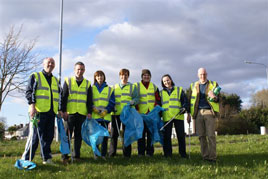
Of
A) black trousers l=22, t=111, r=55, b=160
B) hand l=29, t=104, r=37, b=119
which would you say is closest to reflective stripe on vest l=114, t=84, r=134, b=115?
black trousers l=22, t=111, r=55, b=160

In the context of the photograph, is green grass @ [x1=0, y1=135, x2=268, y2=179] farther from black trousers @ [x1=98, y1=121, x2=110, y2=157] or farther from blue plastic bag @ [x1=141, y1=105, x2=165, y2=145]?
blue plastic bag @ [x1=141, y1=105, x2=165, y2=145]

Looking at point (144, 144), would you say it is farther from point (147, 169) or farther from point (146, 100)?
point (147, 169)

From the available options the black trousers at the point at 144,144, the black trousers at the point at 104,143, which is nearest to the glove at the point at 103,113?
the black trousers at the point at 104,143

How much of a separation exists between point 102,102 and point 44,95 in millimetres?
1645

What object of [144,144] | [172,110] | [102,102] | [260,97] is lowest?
[144,144]

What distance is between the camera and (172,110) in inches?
316

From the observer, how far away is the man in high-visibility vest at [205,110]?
7316 millimetres

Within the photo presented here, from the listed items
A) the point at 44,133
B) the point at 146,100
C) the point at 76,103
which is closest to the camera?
the point at 44,133

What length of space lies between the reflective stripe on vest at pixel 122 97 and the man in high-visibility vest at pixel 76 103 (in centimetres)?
91

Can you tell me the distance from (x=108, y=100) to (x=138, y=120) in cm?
98

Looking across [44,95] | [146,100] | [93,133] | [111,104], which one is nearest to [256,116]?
[146,100]

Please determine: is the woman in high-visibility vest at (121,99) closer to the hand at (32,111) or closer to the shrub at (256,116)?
the hand at (32,111)

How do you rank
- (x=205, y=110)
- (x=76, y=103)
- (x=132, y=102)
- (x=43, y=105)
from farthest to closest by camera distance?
(x=132, y=102) → (x=205, y=110) → (x=76, y=103) → (x=43, y=105)

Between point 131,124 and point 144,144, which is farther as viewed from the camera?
point 144,144
